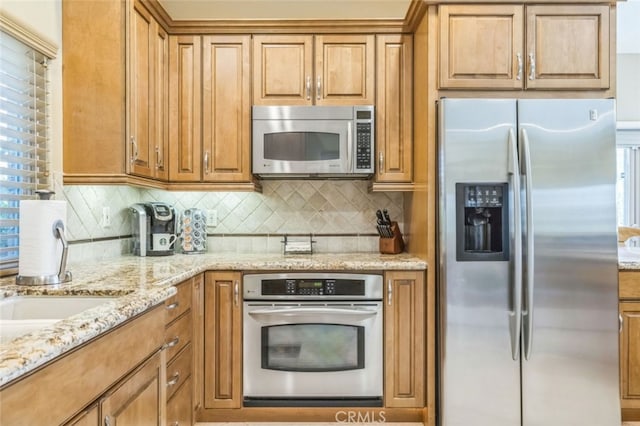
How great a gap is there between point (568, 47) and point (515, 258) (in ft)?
3.95

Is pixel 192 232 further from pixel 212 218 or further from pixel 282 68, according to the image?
pixel 282 68

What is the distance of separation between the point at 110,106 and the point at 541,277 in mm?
2372

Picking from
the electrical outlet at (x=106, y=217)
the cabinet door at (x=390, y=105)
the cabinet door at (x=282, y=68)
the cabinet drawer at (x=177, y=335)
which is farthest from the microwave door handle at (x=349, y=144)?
the electrical outlet at (x=106, y=217)

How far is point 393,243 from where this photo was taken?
2676 millimetres

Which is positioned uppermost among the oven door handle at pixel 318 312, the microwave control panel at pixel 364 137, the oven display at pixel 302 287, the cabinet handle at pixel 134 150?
the microwave control panel at pixel 364 137

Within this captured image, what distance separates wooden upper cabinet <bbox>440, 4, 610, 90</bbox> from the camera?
7.17 feet

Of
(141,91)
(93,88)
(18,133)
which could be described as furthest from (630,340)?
(18,133)

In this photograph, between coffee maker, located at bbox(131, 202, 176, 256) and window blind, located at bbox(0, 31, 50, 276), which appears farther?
coffee maker, located at bbox(131, 202, 176, 256)

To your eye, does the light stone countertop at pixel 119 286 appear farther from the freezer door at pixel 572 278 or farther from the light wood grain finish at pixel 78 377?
the freezer door at pixel 572 278

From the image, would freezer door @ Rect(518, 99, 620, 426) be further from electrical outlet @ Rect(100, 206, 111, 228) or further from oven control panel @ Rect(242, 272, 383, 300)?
electrical outlet @ Rect(100, 206, 111, 228)

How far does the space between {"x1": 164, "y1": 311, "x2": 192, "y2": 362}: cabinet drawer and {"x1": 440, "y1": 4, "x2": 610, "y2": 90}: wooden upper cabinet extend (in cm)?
183

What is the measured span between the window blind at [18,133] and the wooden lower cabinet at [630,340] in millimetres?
3083

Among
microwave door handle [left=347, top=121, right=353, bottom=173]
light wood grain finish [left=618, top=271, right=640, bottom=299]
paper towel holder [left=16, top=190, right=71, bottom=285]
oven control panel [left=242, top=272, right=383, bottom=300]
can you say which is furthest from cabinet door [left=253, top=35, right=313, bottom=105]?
light wood grain finish [left=618, top=271, right=640, bottom=299]

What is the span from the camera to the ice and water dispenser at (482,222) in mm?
2084
